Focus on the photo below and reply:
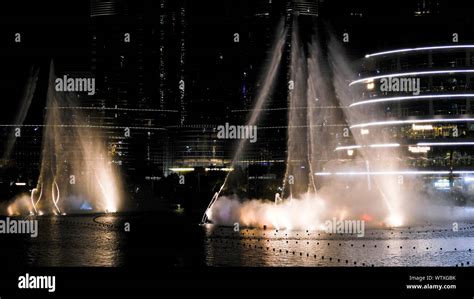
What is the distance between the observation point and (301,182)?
4542 inches

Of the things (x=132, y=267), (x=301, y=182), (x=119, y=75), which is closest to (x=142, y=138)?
(x=119, y=75)

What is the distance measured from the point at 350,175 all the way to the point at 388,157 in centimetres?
661

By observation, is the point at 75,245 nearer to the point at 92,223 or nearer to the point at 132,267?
the point at 132,267

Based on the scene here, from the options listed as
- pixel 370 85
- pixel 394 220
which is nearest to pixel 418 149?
pixel 370 85
